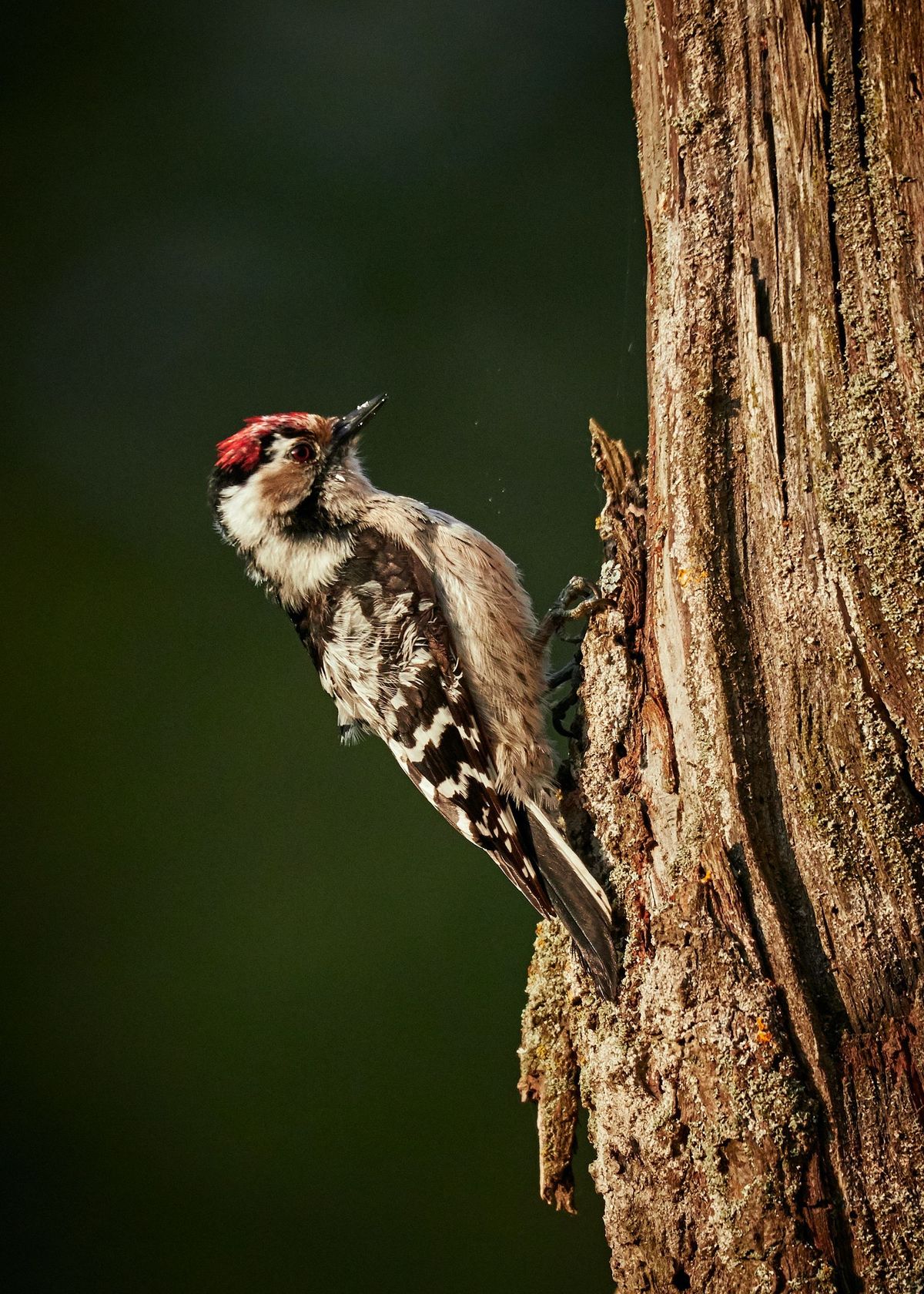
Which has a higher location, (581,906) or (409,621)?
(409,621)

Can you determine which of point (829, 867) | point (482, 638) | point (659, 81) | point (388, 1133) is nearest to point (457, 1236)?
point (388, 1133)

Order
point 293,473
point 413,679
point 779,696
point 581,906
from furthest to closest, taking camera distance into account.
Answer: point 293,473 → point 413,679 → point 581,906 → point 779,696

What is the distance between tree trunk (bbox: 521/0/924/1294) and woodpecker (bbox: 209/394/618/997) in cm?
46

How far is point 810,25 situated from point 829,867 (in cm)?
119

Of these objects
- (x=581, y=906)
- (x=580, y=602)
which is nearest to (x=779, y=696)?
(x=581, y=906)

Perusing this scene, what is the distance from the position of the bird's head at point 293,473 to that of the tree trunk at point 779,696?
1123 millimetres

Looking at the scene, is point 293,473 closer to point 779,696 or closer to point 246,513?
point 246,513

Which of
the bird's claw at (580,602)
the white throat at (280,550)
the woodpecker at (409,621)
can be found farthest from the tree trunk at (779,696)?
the white throat at (280,550)

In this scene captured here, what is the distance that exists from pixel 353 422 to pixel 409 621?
593 mm

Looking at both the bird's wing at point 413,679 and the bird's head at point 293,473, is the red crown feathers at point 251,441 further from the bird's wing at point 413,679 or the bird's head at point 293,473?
the bird's wing at point 413,679

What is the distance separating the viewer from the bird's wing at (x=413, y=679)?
91.0 inches

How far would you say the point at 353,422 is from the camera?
2719mm

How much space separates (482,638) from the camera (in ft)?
7.86

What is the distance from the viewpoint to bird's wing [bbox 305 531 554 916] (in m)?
2.31
